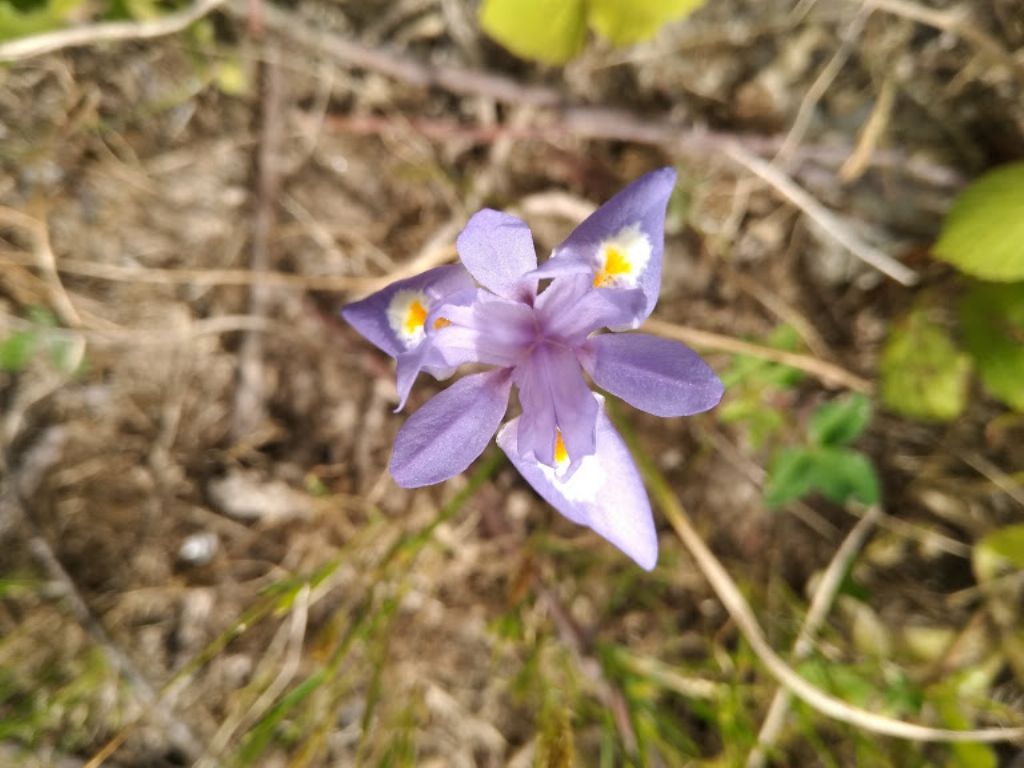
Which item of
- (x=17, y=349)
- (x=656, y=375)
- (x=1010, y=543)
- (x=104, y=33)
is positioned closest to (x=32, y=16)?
(x=104, y=33)

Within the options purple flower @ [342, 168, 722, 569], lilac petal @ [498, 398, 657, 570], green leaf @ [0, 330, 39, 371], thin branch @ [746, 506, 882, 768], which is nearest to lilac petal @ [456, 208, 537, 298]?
purple flower @ [342, 168, 722, 569]

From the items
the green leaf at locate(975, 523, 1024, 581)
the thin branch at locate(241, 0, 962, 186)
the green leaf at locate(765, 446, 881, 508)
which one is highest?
the thin branch at locate(241, 0, 962, 186)

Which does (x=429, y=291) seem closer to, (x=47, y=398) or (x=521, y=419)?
(x=521, y=419)

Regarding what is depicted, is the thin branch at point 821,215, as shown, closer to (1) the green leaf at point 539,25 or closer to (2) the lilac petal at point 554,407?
(1) the green leaf at point 539,25

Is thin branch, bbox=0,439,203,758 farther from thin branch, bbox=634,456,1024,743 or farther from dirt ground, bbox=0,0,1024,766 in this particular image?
thin branch, bbox=634,456,1024,743

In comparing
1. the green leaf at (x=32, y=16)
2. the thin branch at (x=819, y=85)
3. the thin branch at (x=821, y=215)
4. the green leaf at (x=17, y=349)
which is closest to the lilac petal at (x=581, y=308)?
the thin branch at (x=821, y=215)
